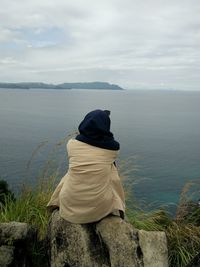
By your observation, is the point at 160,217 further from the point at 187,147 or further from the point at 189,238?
the point at 187,147

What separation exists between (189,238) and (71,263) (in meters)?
1.90

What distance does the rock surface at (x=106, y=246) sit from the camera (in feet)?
12.7

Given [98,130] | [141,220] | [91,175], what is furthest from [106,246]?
[141,220]

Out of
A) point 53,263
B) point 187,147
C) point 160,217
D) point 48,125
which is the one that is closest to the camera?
point 53,263

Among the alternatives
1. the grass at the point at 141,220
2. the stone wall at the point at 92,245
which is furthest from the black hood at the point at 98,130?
the grass at the point at 141,220

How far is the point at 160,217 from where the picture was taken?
577 centimetres

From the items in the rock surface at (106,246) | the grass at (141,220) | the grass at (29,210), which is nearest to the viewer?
the rock surface at (106,246)

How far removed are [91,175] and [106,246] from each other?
76 centimetres

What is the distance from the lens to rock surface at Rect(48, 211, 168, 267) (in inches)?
152

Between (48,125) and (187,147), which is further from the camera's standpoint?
(48,125)

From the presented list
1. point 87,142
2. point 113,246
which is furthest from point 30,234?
point 87,142

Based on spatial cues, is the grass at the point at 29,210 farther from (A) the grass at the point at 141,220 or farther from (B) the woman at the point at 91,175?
(B) the woman at the point at 91,175

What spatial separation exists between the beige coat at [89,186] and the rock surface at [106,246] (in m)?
0.13

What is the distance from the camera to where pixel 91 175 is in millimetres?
3939
